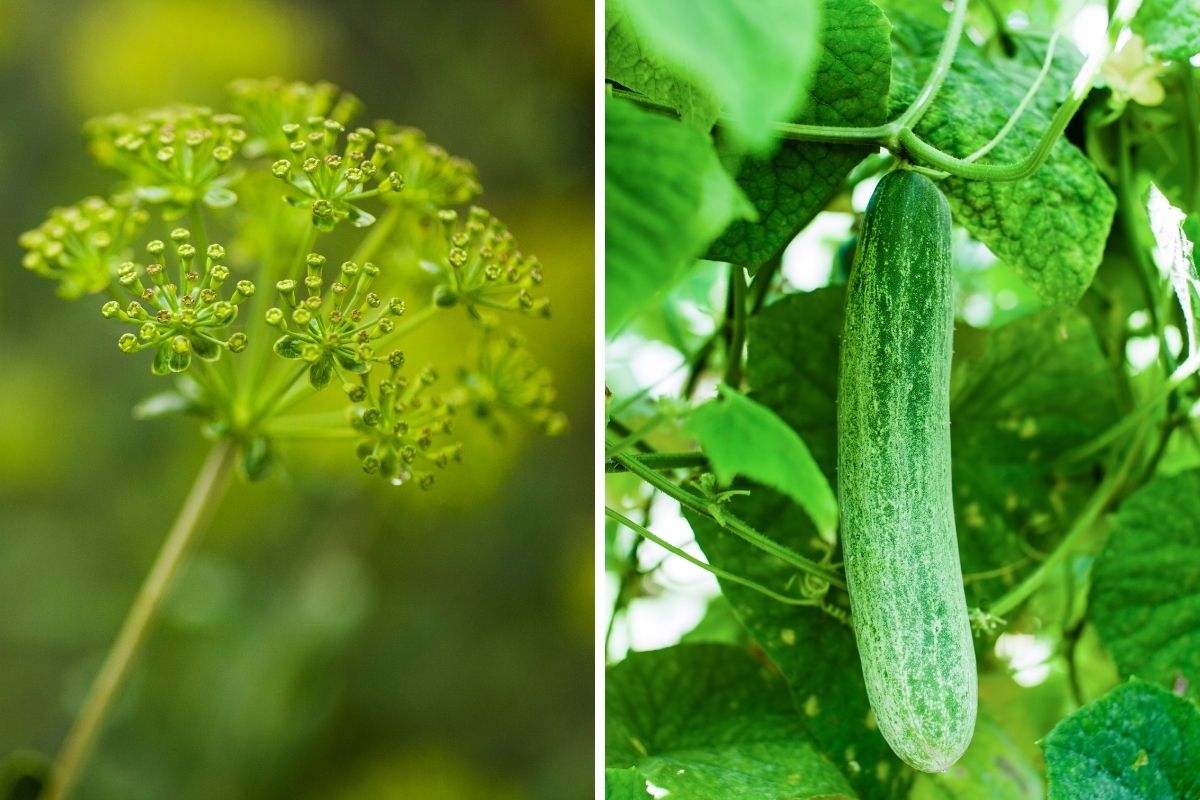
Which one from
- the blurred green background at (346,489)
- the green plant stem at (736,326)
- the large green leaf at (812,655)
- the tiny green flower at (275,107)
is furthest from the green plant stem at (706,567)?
the blurred green background at (346,489)

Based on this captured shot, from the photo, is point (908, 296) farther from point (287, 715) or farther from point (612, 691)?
point (287, 715)

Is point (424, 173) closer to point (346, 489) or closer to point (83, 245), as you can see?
point (83, 245)

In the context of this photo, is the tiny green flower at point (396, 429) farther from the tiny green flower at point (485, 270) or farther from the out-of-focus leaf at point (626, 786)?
the out-of-focus leaf at point (626, 786)

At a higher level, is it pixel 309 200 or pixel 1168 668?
pixel 309 200

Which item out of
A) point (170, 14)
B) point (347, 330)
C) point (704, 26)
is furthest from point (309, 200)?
point (170, 14)

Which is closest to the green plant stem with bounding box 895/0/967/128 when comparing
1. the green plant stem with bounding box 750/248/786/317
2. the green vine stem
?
the green vine stem

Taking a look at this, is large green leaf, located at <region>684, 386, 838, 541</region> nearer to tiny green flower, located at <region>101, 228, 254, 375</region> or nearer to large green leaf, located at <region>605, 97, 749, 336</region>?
large green leaf, located at <region>605, 97, 749, 336</region>

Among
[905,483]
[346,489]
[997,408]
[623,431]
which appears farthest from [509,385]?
[346,489]
